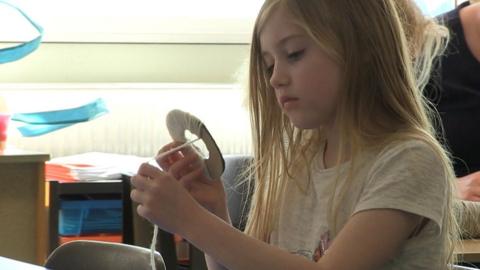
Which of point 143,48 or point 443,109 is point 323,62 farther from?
point 143,48

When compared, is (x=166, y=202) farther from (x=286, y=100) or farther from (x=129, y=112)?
(x=129, y=112)

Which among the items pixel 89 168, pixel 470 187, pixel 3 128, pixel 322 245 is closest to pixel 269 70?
pixel 322 245

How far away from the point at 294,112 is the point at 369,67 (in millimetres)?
114

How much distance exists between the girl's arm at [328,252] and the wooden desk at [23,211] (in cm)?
143

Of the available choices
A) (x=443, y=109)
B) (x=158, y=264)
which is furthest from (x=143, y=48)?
(x=158, y=264)

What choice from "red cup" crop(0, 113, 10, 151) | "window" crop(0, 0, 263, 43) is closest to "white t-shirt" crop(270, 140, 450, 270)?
"red cup" crop(0, 113, 10, 151)

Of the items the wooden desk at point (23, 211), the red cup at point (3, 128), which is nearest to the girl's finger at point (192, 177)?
the wooden desk at point (23, 211)

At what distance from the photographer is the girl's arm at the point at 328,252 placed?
2.94ft

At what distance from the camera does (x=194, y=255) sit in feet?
Answer: 8.27

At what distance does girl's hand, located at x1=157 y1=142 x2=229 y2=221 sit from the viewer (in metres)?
1.05

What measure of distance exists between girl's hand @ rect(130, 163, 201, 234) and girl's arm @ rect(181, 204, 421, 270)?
1cm

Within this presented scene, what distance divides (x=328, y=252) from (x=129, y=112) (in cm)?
239

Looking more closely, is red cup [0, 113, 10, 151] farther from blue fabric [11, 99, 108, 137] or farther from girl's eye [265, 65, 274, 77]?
girl's eye [265, 65, 274, 77]

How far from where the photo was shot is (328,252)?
911 millimetres
